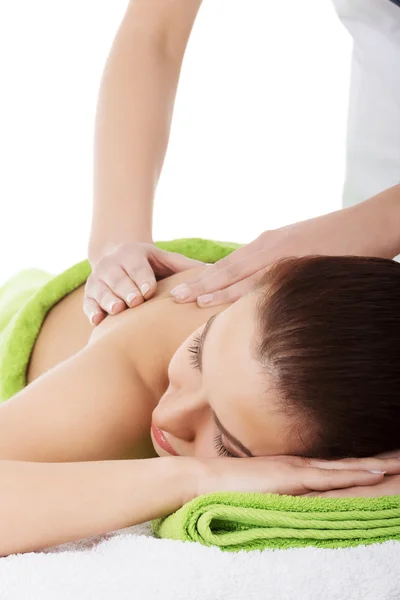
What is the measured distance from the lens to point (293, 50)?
2.73 m

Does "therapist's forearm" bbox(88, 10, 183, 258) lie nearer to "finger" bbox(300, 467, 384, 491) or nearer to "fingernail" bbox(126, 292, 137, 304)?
"fingernail" bbox(126, 292, 137, 304)

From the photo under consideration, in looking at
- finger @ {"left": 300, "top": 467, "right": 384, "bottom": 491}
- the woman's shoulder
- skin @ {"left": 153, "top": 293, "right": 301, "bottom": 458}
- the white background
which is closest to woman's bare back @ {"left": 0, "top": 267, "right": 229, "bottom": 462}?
the woman's shoulder

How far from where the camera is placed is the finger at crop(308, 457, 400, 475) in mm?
1069

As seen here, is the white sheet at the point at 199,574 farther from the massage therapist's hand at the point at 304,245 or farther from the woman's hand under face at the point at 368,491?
the massage therapist's hand at the point at 304,245

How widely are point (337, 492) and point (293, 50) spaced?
1934 millimetres

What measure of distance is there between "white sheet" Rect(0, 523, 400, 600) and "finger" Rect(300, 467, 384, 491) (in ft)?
0.40

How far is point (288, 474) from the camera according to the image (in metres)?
1.05

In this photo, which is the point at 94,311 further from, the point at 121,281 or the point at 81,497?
the point at 81,497

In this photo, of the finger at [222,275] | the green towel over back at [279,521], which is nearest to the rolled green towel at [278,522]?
the green towel over back at [279,521]

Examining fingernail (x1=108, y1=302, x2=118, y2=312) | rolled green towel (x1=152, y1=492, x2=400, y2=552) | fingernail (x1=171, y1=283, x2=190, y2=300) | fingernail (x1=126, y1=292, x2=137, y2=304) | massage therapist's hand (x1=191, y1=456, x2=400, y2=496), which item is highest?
fingernail (x1=171, y1=283, x2=190, y2=300)

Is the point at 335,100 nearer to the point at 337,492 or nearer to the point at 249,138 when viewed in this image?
the point at 249,138

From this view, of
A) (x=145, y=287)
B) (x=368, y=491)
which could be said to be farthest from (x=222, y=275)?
(x=368, y=491)

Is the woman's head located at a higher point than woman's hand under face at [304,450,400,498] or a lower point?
higher

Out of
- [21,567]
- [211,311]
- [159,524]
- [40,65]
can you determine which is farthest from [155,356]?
[40,65]
